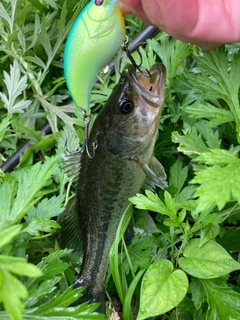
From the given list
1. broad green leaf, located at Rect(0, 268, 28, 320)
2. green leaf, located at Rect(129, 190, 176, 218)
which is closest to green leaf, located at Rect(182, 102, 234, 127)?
green leaf, located at Rect(129, 190, 176, 218)

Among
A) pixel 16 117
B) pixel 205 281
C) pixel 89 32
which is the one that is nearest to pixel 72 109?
pixel 16 117

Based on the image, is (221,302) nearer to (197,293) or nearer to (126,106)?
(197,293)

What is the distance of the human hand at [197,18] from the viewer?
1.14 m

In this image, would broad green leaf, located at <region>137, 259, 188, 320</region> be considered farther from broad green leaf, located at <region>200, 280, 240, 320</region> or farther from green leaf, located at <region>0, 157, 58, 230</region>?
green leaf, located at <region>0, 157, 58, 230</region>

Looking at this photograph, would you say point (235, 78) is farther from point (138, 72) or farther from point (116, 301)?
point (116, 301)

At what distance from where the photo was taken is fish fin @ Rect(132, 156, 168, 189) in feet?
5.22

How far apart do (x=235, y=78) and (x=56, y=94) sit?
128cm

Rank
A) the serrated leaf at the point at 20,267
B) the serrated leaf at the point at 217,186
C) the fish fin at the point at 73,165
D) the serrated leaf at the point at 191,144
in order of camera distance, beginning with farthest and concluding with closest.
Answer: the fish fin at the point at 73,165, the serrated leaf at the point at 191,144, the serrated leaf at the point at 217,186, the serrated leaf at the point at 20,267

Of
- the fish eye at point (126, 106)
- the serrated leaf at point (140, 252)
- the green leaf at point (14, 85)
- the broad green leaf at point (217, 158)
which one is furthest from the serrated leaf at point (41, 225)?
the green leaf at point (14, 85)

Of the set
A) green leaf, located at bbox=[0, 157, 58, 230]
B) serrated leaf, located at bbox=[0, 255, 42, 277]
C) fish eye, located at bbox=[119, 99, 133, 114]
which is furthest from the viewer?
fish eye, located at bbox=[119, 99, 133, 114]

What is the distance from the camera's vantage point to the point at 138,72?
1487mm

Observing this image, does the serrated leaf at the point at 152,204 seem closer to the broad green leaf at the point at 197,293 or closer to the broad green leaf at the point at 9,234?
the broad green leaf at the point at 197,293

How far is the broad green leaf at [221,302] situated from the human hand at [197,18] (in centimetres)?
80

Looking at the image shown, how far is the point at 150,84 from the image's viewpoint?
1.48 metres
